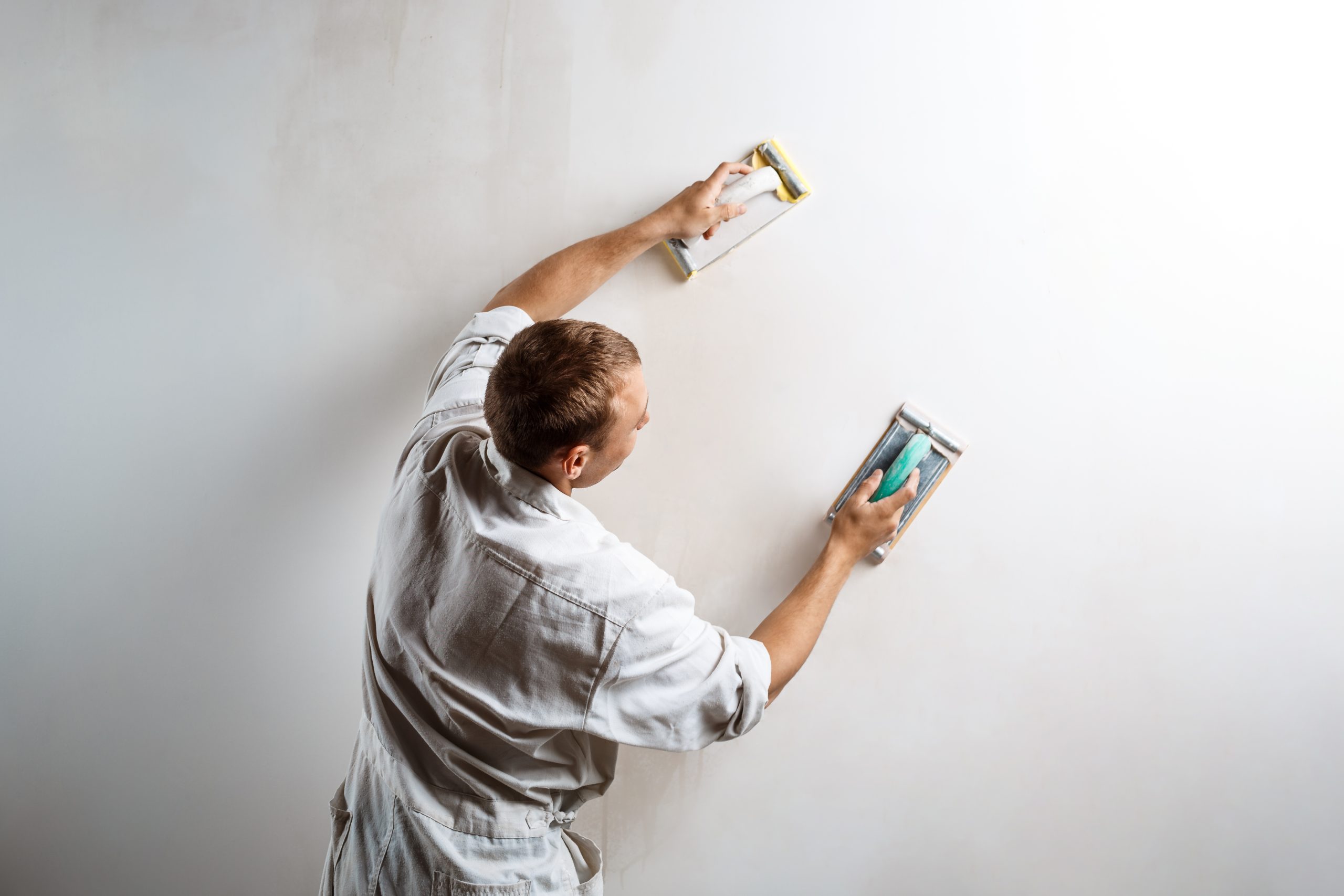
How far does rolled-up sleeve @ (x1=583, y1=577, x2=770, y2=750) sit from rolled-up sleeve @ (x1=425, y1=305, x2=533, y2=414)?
398mm

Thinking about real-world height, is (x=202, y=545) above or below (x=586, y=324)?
below

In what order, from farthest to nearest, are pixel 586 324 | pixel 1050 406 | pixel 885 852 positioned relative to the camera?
pixel 885 852, pixel 1050 406, pixel 586 324

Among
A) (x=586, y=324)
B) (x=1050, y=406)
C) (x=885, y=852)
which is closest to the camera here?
(x=586, y=324)

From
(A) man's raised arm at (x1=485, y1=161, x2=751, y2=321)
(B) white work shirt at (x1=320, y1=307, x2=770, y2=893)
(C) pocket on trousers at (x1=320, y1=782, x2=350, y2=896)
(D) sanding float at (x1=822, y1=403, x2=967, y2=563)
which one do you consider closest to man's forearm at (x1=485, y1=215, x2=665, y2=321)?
(A) man's raised arm at (x1=485, y1=161, x2=751, y2=321)

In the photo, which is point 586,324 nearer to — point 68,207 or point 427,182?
point 427,182

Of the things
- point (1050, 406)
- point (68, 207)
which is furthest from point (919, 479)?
point (68, 207)

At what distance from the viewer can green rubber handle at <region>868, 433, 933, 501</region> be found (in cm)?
124

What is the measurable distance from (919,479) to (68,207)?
1579 mm

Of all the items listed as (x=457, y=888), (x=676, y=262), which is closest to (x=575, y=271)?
(x=676, y=262)

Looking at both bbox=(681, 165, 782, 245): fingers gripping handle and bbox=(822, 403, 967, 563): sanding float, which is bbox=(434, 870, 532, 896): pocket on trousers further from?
bbox=(681, 165, 782, 245): fingers gripping handle

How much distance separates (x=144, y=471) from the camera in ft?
4.72

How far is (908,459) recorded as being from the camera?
1.25 m

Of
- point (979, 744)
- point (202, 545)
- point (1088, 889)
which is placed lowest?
point (202, 545)

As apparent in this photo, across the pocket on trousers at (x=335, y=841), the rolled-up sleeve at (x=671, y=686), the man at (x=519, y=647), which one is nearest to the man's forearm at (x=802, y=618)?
the man at (x=519, y=647)
